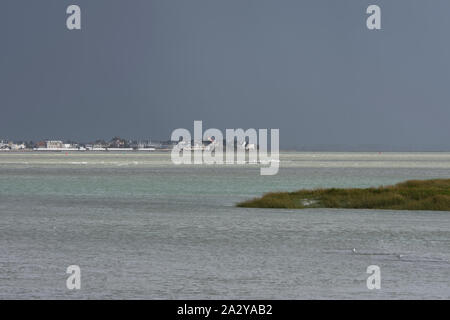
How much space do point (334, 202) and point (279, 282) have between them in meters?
29.5

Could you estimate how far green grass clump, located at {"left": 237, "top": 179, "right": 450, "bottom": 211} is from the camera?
49000 millimetres

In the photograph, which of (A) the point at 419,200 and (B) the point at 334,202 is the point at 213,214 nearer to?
(B) the point at 334,202

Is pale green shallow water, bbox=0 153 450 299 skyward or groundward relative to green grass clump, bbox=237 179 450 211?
skyward

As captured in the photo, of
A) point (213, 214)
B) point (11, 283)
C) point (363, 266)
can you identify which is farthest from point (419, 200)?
point (11, 283)

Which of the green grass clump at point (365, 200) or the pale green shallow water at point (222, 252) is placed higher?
the pale green shallow water at point (222, 252)

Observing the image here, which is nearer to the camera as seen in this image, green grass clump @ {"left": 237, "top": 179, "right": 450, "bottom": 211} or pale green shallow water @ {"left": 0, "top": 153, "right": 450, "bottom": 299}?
pale green shallow water @ {"left": 0, "top": 153, "right": 450, "bottom": 299}

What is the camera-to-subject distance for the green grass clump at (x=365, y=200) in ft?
161

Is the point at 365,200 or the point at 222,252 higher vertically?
the point at 222,252

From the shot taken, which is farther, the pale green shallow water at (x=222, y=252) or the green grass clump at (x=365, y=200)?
the green grass clump at (x=365, y=200)

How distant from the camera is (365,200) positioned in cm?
5119

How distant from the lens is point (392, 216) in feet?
145

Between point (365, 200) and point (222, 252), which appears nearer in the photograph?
point (222, 252)
